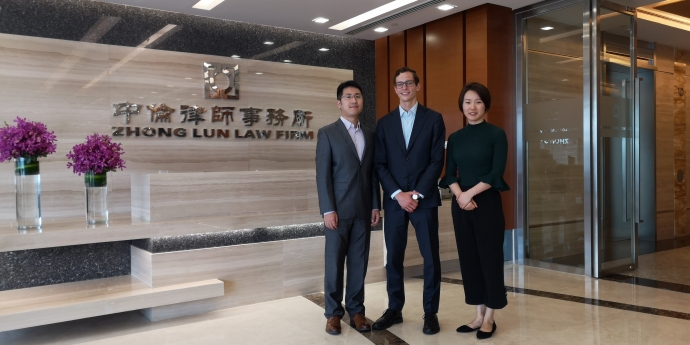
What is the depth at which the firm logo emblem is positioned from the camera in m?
6.10

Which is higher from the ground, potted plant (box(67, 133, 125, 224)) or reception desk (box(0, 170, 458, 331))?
potted plant (box(67, 133, 125, 224))

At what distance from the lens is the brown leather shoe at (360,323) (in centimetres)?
386

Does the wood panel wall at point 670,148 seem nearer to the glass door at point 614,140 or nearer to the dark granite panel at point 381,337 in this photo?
the glass door at point 614,140

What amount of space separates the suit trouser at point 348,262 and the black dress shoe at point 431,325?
0.47m

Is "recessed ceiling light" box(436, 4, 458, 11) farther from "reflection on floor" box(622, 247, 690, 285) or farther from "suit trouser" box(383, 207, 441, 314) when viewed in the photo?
"reflection on floor" box(622, 247, 690, 285)

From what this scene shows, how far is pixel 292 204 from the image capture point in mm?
4941

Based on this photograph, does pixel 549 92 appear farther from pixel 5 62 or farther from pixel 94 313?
pixel 5 62

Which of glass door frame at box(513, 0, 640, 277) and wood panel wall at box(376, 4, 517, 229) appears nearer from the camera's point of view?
glass door frame at box(513, 0, 640, 277)

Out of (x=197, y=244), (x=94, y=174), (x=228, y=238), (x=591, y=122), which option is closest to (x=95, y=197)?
(x=94, y=174)

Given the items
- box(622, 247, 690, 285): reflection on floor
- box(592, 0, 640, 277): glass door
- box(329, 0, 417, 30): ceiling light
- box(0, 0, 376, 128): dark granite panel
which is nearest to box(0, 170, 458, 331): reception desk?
box(0, 0, 376, 128): dark granite panel

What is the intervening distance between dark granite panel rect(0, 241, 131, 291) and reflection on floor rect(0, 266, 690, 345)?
83 centimetres

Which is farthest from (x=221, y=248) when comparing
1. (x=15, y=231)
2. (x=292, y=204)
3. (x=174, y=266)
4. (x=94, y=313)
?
(x=15, y=231)

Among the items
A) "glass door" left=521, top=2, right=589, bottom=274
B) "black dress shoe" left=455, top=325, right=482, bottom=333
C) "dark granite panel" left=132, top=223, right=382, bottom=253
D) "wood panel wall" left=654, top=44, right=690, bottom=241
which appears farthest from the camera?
"wood panel wall" left=654, top=44, right=690, bottom=241

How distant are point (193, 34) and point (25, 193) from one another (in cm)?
280
